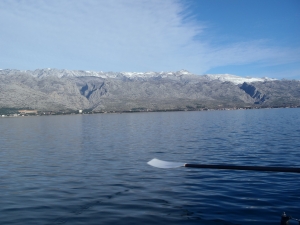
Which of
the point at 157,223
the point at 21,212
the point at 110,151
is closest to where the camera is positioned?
the point at 157,223

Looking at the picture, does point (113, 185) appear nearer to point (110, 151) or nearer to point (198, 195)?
point (198, 195)

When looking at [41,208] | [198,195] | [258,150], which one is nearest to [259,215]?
[198,195]

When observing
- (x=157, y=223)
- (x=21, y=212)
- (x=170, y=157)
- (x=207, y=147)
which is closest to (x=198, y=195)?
(x=157, y=223)

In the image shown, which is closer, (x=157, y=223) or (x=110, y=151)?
(x=157, y=223)

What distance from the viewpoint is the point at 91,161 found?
1385 inches

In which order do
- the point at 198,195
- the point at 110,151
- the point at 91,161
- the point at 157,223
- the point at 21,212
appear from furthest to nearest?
the point at 110,151
the point at 91,161
the point at 198,195
the point at 21,212
the point at 157,223

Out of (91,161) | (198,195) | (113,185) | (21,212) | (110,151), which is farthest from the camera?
(110,151)

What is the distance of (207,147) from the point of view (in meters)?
43.7

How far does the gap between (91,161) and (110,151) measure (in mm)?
7717

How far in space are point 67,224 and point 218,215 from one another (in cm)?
786

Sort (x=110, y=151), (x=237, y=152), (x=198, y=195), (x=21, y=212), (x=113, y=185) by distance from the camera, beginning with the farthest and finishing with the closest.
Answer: (x=110, y=151) → (x=237, y=152) → (x=113, y=185) → (x=198, y=195) → (x=21, y=212)

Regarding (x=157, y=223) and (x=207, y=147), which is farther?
(x=207, y=147)

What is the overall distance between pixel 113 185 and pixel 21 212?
7.36 metres

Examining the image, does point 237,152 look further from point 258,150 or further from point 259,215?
point 259,215
